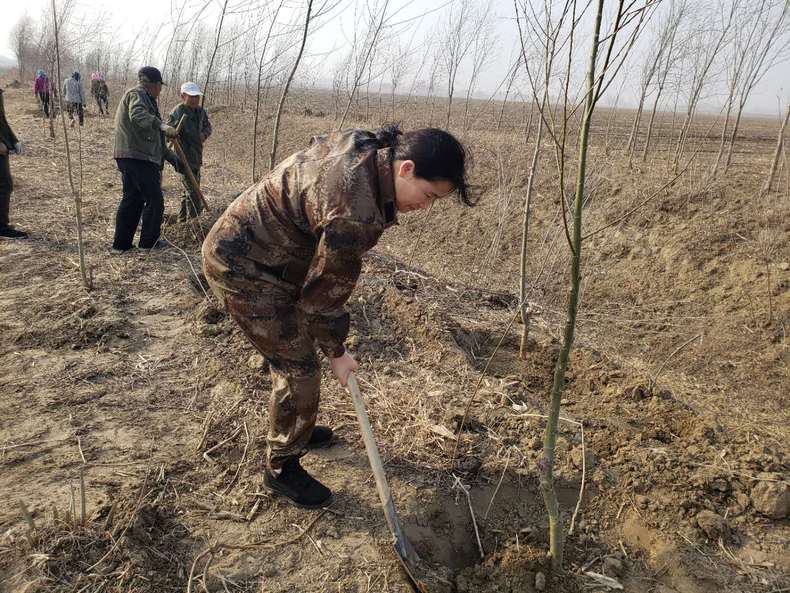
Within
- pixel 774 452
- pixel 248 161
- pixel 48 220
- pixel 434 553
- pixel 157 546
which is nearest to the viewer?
pixel 157 546

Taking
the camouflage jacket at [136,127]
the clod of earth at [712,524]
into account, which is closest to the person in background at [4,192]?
the camouflage jacket at [136,127]

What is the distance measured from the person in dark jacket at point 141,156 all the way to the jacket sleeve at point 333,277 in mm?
3325

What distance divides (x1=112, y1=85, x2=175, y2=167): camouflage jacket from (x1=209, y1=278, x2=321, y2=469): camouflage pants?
118 inches

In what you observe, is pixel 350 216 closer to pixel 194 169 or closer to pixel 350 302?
pixel 350 302

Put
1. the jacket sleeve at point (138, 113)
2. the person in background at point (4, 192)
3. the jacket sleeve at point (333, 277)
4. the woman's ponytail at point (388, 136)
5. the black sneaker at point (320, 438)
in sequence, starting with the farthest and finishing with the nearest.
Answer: the person in background at point (4, 192) < the jacket sleeve at point (138, 113) < the black sneaker at point (320, 438) < the woman's ponytail at point (388, 136) < the jacket sleeve at point (333, 277)

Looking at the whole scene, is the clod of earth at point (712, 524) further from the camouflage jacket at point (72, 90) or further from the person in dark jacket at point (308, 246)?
the camouflage jacket at point (72, 90)

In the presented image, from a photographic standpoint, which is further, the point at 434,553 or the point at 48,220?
the point at 48,220

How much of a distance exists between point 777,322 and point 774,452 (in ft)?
9.94

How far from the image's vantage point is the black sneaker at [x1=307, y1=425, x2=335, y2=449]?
2.42 m

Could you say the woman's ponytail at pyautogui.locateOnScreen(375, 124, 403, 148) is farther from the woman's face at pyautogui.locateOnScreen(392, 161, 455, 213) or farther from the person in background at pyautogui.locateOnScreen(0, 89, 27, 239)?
the person in background at pyautogui.locateOnScreen(0, 89, 27, 239)

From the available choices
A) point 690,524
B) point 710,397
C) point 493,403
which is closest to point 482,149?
point 710,397

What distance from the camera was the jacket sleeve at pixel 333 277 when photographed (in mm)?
1525

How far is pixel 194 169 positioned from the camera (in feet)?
18.4

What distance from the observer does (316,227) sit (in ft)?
5.36
